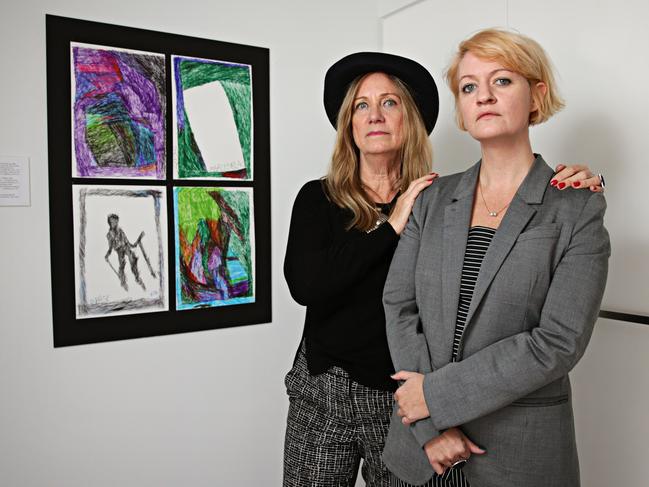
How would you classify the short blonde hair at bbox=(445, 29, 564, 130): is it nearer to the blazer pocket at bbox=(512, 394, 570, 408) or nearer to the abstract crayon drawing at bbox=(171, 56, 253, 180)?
the blazer pocket at bbox=(512, 394, 570, 408)

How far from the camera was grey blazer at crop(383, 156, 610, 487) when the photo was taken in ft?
4.15

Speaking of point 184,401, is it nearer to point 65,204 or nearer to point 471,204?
point 65,204

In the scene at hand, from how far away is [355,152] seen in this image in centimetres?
186

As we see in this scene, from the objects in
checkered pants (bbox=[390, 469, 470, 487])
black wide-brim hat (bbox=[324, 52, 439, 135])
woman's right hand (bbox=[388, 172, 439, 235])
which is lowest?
checkered pants (bbox=[390, 469, 470, 487])

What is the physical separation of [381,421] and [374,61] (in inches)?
40.7

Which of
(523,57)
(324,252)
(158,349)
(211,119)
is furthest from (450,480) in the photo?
(211,119)

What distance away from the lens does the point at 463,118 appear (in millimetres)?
1489

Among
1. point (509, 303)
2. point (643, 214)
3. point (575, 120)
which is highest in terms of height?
point (575, 120)

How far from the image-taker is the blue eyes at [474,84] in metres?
1.40

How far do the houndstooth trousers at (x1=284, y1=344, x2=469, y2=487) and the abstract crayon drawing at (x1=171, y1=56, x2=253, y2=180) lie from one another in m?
1.05

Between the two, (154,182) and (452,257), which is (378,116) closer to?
(452,257)

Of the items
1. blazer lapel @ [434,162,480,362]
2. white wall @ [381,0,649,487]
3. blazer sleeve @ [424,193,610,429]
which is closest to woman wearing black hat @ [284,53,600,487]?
blazer lapel @ [434,162,480,362]

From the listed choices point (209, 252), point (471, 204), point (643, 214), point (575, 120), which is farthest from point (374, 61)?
point (209, 252)

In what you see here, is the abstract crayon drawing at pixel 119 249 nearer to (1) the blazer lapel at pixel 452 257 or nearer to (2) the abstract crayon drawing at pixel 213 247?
(2) the abstract crayon drawing at pixel 213 247
